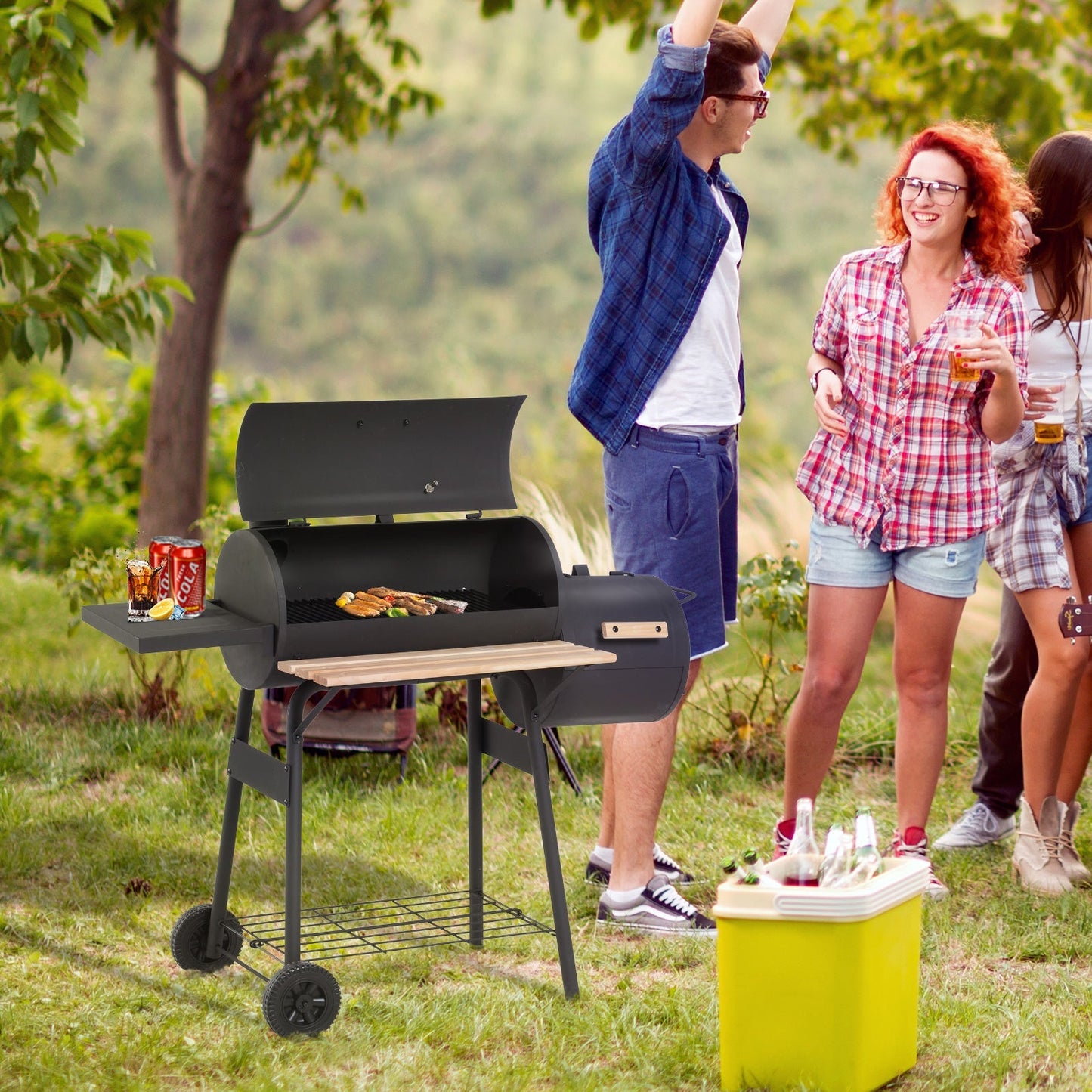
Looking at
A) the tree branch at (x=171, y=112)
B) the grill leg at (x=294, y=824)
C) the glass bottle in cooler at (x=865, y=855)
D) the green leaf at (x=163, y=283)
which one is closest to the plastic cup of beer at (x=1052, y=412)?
the glass bottle in cooler at (x=865, y=855)

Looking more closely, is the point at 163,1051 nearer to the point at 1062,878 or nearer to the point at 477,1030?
the point at 477,1030

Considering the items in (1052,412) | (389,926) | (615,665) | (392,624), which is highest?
(1052,412)

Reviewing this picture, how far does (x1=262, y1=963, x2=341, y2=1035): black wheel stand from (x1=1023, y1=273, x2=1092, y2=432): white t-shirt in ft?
7.10

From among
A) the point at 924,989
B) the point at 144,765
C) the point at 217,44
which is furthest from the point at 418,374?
the point at 924,989

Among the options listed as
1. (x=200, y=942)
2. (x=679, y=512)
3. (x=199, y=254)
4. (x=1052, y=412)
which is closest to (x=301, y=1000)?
(x=200, y=942)

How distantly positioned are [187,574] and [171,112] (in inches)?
168

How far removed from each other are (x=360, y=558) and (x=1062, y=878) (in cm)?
189

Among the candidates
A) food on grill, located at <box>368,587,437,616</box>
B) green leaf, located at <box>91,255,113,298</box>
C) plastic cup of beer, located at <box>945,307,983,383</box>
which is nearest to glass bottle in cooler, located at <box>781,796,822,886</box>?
food on grill, located at <box>368,587,437,616</box>

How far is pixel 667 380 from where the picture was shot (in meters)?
3.30

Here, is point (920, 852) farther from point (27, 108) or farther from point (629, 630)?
point (27, 108)

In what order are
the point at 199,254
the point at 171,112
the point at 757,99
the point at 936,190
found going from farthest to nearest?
the point at 171,112
the point at 199,254
the point at 936,190
the point at 757,99

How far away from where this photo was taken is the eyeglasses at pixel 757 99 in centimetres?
321

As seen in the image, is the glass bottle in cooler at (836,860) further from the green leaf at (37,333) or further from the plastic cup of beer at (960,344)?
the green leaf at (37,333)

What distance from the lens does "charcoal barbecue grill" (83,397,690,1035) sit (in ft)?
9.09
